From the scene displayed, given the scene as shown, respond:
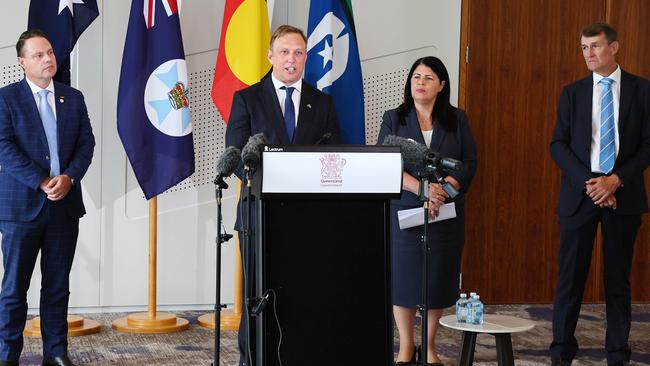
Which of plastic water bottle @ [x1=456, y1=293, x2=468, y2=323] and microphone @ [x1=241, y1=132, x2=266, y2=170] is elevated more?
microphone @ [x1=241, y1=132, x2=266, y2=170]

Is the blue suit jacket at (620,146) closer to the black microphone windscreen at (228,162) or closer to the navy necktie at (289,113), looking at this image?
the navy necktie at (289,113)

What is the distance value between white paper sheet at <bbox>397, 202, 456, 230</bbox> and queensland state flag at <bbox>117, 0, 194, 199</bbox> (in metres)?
1.69

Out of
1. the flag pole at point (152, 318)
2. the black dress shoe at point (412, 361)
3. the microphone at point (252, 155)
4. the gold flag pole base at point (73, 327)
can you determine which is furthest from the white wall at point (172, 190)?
the microphone at point (252, 155)

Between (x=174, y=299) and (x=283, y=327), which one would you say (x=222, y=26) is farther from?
(x=283, y=327)

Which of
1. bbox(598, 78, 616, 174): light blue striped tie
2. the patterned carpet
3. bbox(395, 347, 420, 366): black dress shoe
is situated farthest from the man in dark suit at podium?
bbox(598, 78, 616, 174): light blue striped tie

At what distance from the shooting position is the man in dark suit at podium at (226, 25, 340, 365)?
13.1 ft

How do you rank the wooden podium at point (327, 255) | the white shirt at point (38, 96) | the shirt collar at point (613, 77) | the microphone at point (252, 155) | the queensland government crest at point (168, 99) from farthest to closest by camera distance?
1. the queensland government crest at point (168, 99)
2. the shirt collar at point (613, 77)
3. the white shirt at point (38, 96)
4. the wooden podium at point (327, 255)
5. the microphone at point (252, 155)

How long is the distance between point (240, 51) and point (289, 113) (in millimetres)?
1669

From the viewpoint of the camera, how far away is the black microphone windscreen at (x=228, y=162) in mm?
3359

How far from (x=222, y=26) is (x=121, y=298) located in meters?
1.98

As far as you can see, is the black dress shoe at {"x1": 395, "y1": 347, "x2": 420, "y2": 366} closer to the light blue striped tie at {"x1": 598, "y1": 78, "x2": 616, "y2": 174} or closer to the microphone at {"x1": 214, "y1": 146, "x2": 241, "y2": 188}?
the light blue striped tie at {"x1": 598, "y1": 78, "x2": 616, "y2": 174}

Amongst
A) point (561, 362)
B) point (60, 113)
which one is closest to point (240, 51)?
point (60, 113)

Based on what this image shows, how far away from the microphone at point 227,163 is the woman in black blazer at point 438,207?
1385 millimetres

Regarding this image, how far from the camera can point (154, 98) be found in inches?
220
